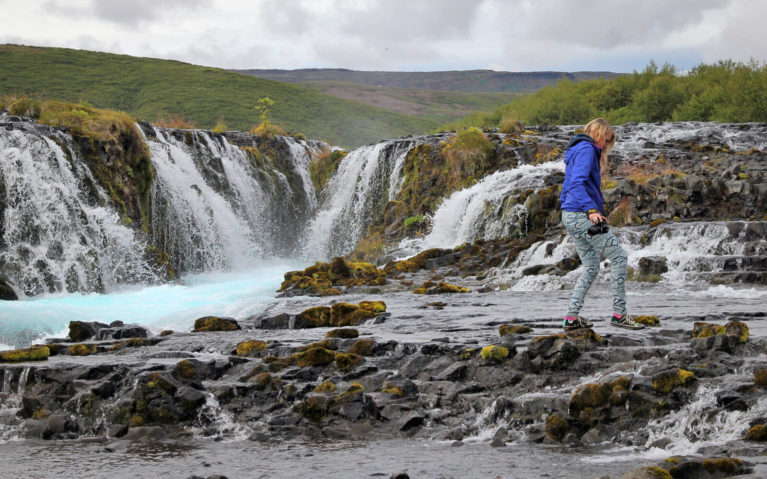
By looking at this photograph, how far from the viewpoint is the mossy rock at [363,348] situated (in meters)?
9.98

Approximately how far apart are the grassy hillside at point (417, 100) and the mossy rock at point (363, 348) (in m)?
125

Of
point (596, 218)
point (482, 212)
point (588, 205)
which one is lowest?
point (596, 218)

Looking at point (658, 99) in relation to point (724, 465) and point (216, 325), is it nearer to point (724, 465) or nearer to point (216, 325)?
point (216, 325)

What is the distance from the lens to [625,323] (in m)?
9.51

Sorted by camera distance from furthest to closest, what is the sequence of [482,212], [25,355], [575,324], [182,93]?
[182,93] → [482,212] → [25,355] → [575,324]

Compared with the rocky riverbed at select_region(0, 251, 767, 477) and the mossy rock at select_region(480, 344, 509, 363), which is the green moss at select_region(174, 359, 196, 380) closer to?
the rocky riverbed at select_region(0, 251, 767, 477)

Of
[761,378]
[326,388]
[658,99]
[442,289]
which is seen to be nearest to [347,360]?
[326,388]

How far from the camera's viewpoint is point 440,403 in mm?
7984

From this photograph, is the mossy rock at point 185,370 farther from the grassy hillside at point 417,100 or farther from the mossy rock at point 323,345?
the grassy hillside at point 417,100

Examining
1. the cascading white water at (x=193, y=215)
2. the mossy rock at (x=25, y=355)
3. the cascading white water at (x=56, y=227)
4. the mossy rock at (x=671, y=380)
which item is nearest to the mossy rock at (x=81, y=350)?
the mossy rock at (x=25, y=355)

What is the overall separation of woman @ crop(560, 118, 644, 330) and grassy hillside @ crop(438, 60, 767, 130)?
2647cm

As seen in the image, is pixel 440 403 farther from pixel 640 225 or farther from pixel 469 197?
pixel 469 197

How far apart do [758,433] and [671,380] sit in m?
1.15

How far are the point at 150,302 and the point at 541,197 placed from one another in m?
13.1
